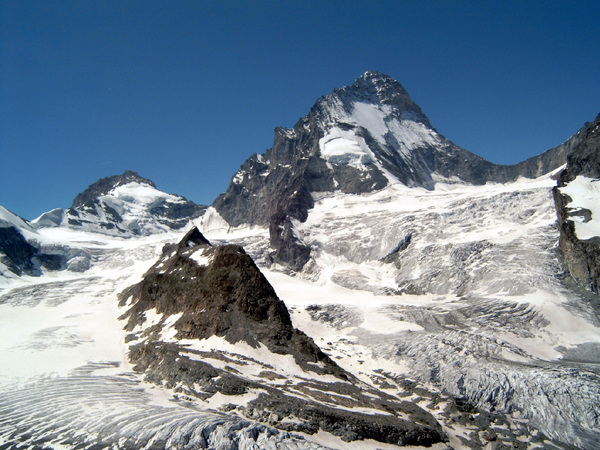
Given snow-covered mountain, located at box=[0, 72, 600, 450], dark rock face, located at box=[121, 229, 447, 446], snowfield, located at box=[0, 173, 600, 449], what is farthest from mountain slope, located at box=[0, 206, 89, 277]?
dark rock face, located at box=[121, 229, 447, 446]

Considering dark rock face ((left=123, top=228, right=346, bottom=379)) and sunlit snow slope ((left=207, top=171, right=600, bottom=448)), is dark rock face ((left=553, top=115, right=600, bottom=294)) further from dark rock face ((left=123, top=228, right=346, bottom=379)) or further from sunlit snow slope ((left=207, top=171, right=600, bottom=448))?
dark rock face ((left=123, top=228, right=346, bottom=379))

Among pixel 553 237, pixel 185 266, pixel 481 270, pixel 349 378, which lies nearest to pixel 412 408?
pixel 349 378

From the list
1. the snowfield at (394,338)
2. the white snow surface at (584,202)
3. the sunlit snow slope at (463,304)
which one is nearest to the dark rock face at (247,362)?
the snowfield at (394,338)

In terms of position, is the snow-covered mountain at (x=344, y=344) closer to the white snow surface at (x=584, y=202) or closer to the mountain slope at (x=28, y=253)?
the white snow surface at (x=584, y=202)

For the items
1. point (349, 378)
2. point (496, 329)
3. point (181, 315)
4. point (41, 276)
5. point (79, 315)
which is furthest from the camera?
point (41, 276)

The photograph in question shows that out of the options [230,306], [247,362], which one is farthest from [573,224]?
[247,362]

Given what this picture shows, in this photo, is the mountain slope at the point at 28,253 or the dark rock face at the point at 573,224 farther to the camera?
the mountain slope at the point at 28,253

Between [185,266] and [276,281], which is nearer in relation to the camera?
[185,266]

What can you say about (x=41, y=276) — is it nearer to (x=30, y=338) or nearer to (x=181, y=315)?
(x=30, y=338)
